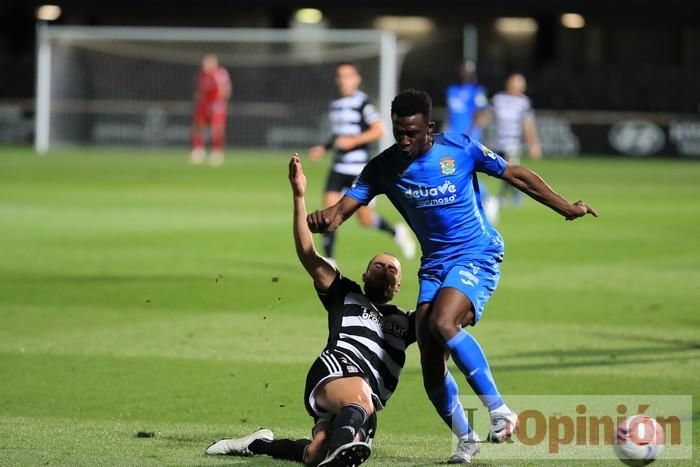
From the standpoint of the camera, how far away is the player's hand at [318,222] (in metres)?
7.48

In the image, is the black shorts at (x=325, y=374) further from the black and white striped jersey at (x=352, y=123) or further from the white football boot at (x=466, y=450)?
the black and white striped jersey at (x=352, y=123)

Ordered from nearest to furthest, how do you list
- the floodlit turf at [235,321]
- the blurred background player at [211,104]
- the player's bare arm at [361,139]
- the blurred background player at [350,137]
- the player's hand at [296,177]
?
the player's hand at [296,177] → the floodlit turf at [235,321] → the player's bare arm at [361,139] → the blurred background player at [350,137] → the blurred background player at [211,104]

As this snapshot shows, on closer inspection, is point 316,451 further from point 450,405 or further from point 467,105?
point 467,105

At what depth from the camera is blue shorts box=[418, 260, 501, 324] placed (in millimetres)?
7312

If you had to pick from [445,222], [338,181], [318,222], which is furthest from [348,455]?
[338,181]

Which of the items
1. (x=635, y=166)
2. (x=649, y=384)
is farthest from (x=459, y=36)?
(x=649, y=384)

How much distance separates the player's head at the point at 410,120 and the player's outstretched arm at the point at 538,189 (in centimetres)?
56

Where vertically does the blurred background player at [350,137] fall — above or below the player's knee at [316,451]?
above

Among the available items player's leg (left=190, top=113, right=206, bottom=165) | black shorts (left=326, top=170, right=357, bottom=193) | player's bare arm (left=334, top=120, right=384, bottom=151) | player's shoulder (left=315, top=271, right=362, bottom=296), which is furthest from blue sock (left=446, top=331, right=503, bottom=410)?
player's leg (left=190, top=113, right=206, bottom=165)

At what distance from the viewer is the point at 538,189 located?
24.6ft

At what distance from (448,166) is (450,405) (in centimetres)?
133

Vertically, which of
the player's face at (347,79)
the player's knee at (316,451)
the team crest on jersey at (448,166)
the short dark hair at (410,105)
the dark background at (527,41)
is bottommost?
the player's knee at (316,451)

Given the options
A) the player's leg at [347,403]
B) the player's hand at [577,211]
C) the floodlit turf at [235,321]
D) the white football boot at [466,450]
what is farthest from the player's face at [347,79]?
the player's leg at [347,403]

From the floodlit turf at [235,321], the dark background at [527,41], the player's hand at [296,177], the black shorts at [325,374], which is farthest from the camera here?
the dark background at [527,41]
